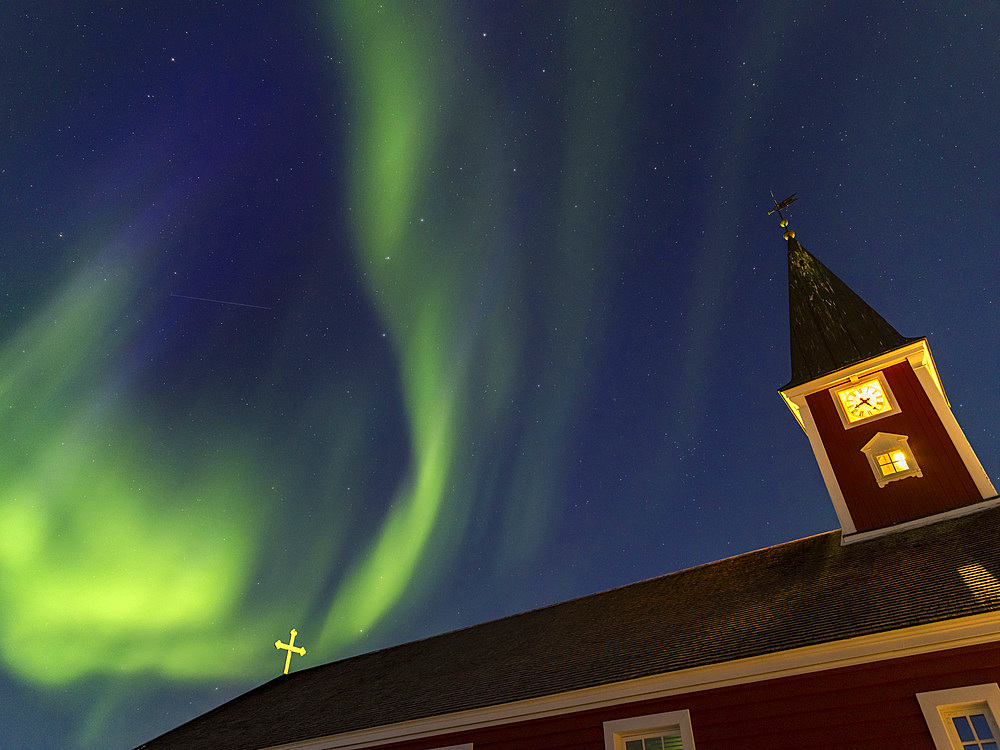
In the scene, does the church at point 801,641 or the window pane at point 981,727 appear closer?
the window pane at point 981,727

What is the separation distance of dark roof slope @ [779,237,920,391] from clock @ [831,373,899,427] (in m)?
0.68

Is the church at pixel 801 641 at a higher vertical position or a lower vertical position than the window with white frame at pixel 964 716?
higher

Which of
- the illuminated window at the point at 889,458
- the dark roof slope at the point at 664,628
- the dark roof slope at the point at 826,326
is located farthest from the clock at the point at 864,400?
the dark roof slope at the point at 664,628

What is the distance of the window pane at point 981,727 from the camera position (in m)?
7.91

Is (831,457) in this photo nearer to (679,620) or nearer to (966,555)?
(966,555)

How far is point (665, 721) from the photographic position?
10.1m

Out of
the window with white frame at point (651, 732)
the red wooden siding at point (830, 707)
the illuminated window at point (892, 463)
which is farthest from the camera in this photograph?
the illuminated window at point (892, 463)

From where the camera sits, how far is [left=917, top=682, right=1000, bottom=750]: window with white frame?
789 cm

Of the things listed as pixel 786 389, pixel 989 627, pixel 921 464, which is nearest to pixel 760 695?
pixel 989 627

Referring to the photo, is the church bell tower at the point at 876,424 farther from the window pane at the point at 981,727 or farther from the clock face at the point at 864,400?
the window pane at the point at 981,727

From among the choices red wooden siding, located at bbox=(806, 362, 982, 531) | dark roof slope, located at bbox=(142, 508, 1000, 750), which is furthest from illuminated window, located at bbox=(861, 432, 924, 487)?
dark roof slope, located at bbox=(142, 508, 1000, 750)

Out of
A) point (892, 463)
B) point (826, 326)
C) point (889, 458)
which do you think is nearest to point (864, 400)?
point (889, 458)

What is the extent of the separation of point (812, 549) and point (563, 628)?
263 inches

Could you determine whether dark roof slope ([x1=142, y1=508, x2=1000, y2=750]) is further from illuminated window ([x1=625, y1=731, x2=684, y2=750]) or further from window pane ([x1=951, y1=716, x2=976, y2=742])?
window pane ([x1=951, y1=716, x2=976, y2=742])
